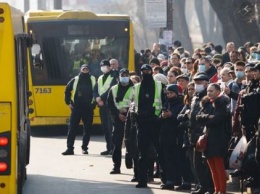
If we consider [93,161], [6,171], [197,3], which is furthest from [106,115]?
[197,3]

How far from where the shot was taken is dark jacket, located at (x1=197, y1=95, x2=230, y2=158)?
16.2 metres

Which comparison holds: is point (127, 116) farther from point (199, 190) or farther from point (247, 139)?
point (247, 139)

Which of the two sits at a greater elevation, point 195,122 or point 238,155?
point 195,122

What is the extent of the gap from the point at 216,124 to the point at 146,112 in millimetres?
2457

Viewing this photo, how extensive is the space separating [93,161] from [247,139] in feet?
24.5

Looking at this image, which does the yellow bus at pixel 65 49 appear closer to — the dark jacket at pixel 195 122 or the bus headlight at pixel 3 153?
the dark jacket at pixel 195 122

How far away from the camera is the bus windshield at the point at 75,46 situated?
A: 29031mm

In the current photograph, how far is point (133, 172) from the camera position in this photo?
2067cm

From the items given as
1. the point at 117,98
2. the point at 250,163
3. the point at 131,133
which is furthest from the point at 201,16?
the point at 250,163

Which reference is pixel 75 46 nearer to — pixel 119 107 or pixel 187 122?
pixel 119 107

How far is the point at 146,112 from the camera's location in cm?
1850

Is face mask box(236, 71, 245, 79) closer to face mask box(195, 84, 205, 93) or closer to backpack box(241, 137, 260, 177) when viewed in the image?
face mask box(195, 84, 205, 93)

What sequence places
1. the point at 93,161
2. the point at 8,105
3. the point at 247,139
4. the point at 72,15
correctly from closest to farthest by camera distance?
the point at 8,105, the point at 247,139, the point at 93,161, the point at 72,15

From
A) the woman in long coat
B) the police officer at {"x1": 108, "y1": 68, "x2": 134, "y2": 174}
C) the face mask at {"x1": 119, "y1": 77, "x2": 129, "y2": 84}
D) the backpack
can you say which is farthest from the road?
the backpack
